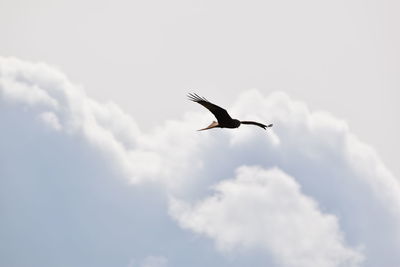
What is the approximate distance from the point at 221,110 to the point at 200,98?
1765 millimetres

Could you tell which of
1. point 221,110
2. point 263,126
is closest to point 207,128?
point 221,110

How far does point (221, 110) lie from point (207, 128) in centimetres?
206

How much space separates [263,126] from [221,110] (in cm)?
615

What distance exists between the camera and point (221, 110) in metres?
41.0

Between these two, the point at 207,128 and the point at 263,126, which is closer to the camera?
the point at 207,128

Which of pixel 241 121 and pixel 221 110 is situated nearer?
pixel 221 110

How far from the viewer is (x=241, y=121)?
4491 cm

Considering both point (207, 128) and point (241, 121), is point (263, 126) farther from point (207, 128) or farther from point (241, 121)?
point (207, 128)

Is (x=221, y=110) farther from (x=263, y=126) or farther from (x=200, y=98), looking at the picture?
(x=263, y=126)

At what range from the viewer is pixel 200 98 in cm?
4000

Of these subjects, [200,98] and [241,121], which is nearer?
[200,98]

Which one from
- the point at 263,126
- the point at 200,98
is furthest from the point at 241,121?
the point at 200,98

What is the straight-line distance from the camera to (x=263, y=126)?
152 feet

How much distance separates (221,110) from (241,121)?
422cm
